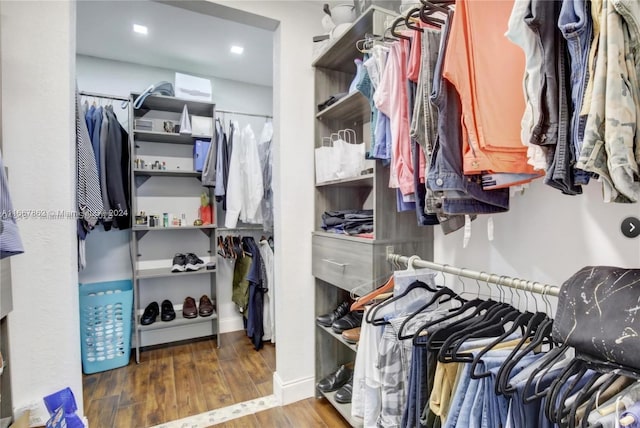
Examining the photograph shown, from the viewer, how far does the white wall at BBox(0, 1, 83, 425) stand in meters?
1.40

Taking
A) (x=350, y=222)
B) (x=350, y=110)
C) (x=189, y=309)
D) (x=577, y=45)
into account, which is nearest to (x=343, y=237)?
(x=350, y=222)

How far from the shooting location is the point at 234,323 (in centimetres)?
312

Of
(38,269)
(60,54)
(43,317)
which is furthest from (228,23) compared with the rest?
(43,317)

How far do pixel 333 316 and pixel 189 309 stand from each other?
1.49m

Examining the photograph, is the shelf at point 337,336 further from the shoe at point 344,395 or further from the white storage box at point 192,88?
the white storage box at point 192,88

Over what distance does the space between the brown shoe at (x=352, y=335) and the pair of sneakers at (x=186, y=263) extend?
1.64 meters

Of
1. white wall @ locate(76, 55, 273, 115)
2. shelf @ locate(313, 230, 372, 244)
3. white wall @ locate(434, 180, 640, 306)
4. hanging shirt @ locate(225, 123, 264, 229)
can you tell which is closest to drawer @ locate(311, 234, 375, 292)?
shelf @ locate(313, 230, 372, 244)

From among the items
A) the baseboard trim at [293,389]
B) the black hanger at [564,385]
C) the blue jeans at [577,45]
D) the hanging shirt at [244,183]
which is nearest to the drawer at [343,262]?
the baseboard trim at [293,389]

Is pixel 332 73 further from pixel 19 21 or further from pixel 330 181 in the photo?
pixel 19 21

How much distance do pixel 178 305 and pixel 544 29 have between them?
10.4 feet

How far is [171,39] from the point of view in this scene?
248cm

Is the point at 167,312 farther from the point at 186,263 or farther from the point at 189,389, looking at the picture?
the point at 189,389

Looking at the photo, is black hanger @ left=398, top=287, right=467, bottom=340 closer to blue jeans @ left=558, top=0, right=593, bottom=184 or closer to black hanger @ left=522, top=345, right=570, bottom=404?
black hanger @ left=522, top=345, right=570, bottom=404

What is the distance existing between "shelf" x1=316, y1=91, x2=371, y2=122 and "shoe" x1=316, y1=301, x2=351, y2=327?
1.17 meters
